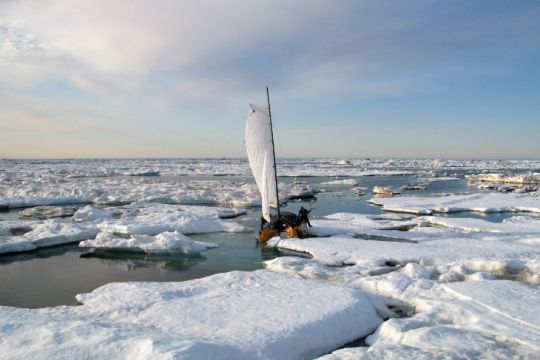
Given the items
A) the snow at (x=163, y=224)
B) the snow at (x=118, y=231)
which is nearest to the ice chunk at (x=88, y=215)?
the snow at (x=118, y=231)

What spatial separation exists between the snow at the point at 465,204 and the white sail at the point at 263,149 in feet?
42.5

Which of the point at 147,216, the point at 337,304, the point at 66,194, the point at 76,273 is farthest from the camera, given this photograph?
the point at 66,194

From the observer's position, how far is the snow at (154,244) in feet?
59.7

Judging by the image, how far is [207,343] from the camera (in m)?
7.52

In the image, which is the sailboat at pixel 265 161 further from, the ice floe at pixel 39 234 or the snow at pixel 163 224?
the ice floe at pixel 39 234

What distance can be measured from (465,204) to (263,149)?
1939 cm

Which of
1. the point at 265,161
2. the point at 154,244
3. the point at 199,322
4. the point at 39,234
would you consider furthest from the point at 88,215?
the point at 199,322

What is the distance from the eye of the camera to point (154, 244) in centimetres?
1845

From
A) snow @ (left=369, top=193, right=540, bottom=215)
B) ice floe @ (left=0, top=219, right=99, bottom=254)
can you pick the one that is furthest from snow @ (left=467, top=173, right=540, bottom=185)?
ice floe @ (left=0, top=219, right=99, bottom=254)

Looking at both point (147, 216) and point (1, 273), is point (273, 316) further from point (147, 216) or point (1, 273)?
point (147, 216)

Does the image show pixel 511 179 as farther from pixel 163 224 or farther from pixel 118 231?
pixel 118 231

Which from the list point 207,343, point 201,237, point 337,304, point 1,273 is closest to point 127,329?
point 207,343

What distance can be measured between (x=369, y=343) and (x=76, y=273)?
11470 millimetres

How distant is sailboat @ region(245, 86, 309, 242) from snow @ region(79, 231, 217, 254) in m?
3.83
